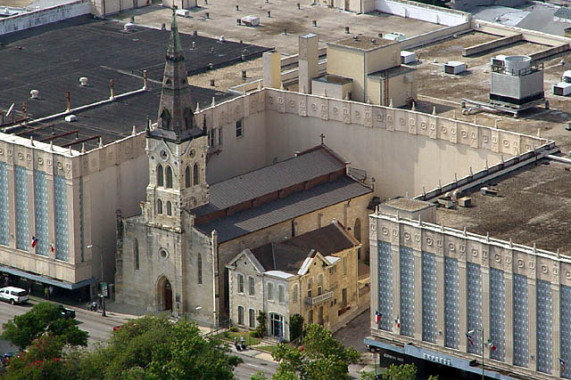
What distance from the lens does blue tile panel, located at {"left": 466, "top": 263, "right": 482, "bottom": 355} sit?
6983 inches

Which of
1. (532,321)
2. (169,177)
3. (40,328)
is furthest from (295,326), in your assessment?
(532,321)

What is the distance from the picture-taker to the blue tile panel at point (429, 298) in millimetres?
180000

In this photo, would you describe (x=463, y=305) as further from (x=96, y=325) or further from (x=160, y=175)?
(x=96, y=325)

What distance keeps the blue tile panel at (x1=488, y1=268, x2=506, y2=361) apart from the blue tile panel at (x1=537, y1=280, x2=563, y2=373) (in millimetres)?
3417

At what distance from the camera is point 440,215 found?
609ft

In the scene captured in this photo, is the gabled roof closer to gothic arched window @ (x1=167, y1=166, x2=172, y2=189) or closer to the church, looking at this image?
the church

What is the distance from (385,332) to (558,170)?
Result: 26.3 m

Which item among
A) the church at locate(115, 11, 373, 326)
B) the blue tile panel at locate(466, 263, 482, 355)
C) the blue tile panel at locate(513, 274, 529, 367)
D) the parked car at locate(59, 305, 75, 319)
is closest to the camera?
the blue tile panel at locate(513, 274, 529, 367)

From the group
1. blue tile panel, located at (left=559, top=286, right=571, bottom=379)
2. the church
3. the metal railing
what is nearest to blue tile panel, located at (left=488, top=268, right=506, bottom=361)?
blue tile panel, located at (left=559, top=286, right=571, bottom=379)

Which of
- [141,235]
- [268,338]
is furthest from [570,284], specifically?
[141,235]

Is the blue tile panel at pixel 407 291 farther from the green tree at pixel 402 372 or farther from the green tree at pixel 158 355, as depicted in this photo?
the green tree at pixel 158 355

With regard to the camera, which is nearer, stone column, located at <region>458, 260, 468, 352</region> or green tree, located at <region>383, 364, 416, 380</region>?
green tree, located at <region>383, 364, 416, 380</region>

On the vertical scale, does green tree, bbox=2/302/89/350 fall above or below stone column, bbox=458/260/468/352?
below

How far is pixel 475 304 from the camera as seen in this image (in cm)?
17788
